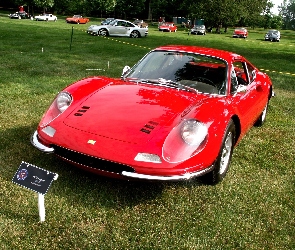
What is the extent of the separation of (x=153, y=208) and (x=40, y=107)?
3.77 m

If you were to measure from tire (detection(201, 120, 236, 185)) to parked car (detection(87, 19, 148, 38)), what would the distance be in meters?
24.4

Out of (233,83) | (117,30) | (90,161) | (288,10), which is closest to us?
(90,161)

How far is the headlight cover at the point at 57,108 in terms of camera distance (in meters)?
4.01

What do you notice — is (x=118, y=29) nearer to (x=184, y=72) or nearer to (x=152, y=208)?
(x=184, y=72)

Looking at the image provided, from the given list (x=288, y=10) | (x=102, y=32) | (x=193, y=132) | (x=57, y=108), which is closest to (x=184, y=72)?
(x=193, y=132)

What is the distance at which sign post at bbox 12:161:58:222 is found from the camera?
115 inches

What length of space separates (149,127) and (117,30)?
2544 cm

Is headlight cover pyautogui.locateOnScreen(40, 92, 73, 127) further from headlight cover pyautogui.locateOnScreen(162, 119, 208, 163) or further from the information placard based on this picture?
headlight cover pyautogui.locateOnScreen(162, 119, 208, 163)

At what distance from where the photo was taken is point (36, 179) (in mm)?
2965

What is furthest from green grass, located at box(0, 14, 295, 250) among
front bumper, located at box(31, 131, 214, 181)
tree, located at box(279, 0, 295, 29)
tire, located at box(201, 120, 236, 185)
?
tree, located at box(279, 0, 295, 29)

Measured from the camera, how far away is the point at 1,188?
3.63 m

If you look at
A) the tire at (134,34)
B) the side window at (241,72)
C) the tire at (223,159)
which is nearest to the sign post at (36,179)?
the tire at (223,159)

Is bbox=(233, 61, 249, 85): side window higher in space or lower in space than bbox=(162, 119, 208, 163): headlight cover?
higher

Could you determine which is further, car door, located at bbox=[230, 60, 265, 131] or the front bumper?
car door, located at bbox=[230, 60, 265, 131]
